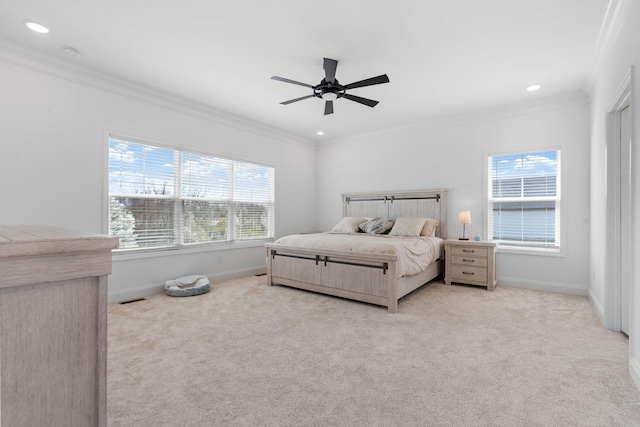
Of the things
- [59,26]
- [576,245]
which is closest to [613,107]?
[576,245]

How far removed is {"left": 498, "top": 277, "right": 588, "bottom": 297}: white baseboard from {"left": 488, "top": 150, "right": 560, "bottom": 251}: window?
51 centimetres

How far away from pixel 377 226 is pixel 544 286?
2.47 m

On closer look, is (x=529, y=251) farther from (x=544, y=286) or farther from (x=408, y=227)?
(x=408, y=227)

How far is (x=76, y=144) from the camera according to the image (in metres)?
3.48

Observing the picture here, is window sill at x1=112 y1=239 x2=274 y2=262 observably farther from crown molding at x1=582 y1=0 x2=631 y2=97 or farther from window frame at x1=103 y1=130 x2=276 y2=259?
crown molding at x1=582 y1=0 x2=631 y2=97

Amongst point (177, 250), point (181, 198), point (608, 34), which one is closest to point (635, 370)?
point (608, 34)

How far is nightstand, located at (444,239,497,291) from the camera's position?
4.36 meters

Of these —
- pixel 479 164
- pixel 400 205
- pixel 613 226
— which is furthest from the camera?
pixel 400 205

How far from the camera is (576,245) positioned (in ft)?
13.6

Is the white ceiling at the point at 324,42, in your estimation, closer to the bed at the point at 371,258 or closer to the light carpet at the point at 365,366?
the bed at the point at 371,258

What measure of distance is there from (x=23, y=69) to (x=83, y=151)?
902 millimetres

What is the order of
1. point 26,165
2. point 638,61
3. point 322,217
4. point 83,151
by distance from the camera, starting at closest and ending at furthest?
point 638,61 < point 26,165 < point 83,151 < point 322,217

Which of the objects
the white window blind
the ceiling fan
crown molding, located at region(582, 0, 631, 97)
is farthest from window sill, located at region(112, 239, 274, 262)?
crown molding, located at region(582, 0, 631, 97)

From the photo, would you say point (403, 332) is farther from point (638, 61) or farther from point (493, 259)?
point (638, 61)
